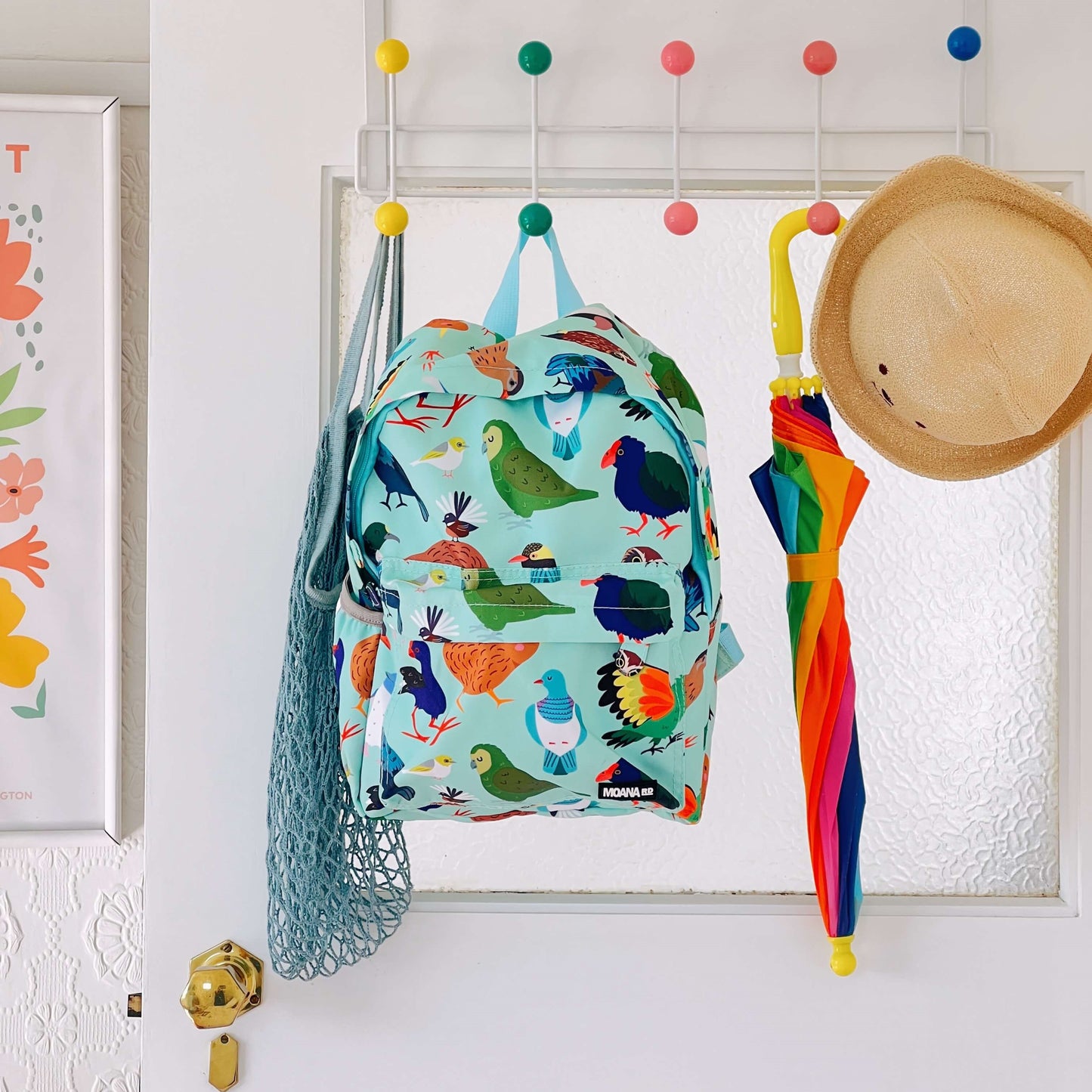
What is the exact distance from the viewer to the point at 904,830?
862mm

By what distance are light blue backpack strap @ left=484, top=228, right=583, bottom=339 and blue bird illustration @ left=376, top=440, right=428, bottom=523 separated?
17cm

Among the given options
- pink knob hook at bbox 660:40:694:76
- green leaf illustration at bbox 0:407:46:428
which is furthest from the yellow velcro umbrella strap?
green leaf illustration at bbox 0:407:46:428

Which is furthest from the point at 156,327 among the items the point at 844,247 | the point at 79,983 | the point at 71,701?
the point at 79,983

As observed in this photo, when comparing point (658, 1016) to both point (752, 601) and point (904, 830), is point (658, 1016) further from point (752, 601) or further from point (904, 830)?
point (752, 601)

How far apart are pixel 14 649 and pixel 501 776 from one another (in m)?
0.69

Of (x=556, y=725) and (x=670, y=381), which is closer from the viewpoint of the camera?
(x=556, y=725)

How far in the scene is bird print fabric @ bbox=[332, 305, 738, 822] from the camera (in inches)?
24.8

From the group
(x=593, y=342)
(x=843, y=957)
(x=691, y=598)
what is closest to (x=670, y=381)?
(x=593, y=342)

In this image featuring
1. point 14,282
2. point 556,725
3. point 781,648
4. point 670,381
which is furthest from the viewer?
point 14,282

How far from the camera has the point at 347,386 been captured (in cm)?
74

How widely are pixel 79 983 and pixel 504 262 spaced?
97cm

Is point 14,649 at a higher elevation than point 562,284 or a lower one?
lower

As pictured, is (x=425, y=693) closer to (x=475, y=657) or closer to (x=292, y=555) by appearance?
(x=475, y=657)

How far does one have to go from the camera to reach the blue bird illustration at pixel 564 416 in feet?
2.17
